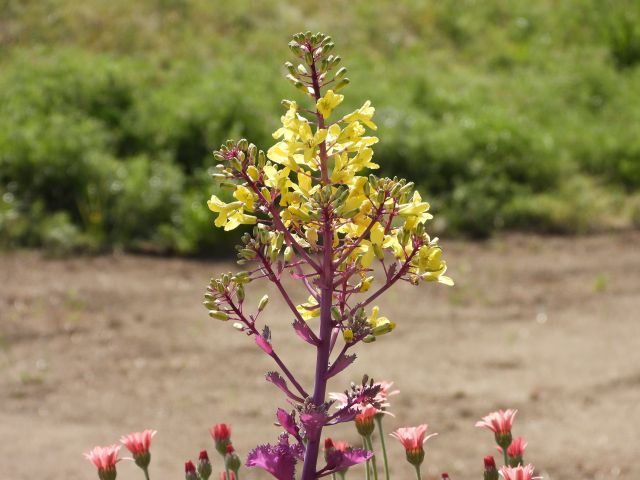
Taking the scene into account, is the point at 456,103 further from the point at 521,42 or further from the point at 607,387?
the point at 607,387

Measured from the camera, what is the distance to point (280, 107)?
9.02 meters

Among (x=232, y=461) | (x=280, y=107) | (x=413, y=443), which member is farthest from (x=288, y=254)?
(x=280, y=107)

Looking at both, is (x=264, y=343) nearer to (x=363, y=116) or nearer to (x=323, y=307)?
(x=323, y=307)

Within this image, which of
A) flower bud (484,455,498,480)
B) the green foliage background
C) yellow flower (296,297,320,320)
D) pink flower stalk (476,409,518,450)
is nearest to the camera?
yellow flower (296,297,320,320)

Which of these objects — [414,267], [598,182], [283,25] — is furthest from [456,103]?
[414,267]

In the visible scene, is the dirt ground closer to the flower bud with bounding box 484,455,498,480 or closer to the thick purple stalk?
the flower bud with bounding box 484,455,498,480

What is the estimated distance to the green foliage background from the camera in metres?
7.69

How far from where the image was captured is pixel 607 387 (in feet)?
17.8

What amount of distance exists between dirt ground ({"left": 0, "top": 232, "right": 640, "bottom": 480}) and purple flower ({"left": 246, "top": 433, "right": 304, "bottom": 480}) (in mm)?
2880

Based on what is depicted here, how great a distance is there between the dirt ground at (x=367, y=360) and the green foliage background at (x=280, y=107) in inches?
20.1

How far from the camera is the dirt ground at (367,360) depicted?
15.6ft

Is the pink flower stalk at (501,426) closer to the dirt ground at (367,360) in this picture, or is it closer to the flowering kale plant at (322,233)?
the flowering kale plant at (322,233)

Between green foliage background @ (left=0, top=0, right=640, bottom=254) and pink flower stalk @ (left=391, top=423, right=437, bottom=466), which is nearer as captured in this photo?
pink flower stalk @ (left=391, top=423, right=437, bottom=466)

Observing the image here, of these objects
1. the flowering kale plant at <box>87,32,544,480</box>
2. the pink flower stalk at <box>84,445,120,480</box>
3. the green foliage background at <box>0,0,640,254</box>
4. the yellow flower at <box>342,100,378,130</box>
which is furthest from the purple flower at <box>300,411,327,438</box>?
the green foliage background at <box>0,0,640,254</box>
